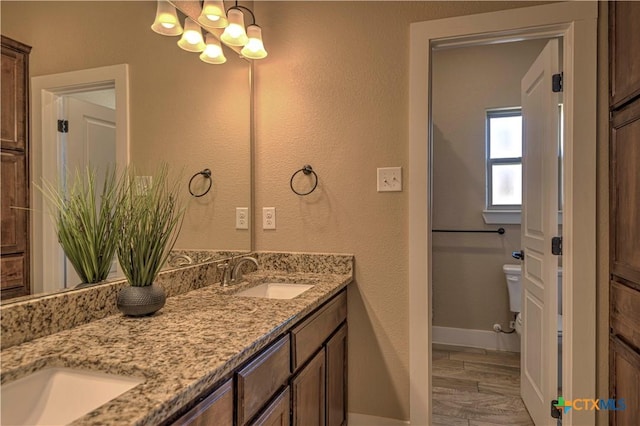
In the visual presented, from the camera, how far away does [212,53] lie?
188 centimetres

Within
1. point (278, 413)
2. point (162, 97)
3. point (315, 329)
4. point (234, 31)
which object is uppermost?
point (234, 31)

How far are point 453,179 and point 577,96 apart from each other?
5.33ft

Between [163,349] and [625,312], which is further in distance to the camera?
[625,312]

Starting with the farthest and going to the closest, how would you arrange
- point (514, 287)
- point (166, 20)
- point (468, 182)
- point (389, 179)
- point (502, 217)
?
point (468, 182)
point (502, 217)
point (514, 287)
point (389, 179)
point (166, 20)

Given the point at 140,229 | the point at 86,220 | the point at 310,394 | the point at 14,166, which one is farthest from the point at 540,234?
the point at 14,166

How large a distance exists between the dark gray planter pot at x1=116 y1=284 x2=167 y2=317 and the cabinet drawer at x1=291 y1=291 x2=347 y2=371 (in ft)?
1.54

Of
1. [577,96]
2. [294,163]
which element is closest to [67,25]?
[294,163]

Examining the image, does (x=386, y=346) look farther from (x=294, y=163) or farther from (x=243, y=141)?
(x=243, y=141)

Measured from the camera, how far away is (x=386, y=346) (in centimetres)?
193

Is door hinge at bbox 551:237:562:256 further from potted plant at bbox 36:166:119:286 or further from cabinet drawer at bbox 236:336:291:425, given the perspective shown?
potted plant at bbox 36:166:119:286

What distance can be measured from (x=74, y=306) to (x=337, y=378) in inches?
46.6

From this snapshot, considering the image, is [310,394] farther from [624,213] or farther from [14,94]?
[624,213]

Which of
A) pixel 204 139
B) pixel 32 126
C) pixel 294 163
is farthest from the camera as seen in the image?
pixel 294 163

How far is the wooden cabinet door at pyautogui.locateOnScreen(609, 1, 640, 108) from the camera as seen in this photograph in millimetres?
1452
